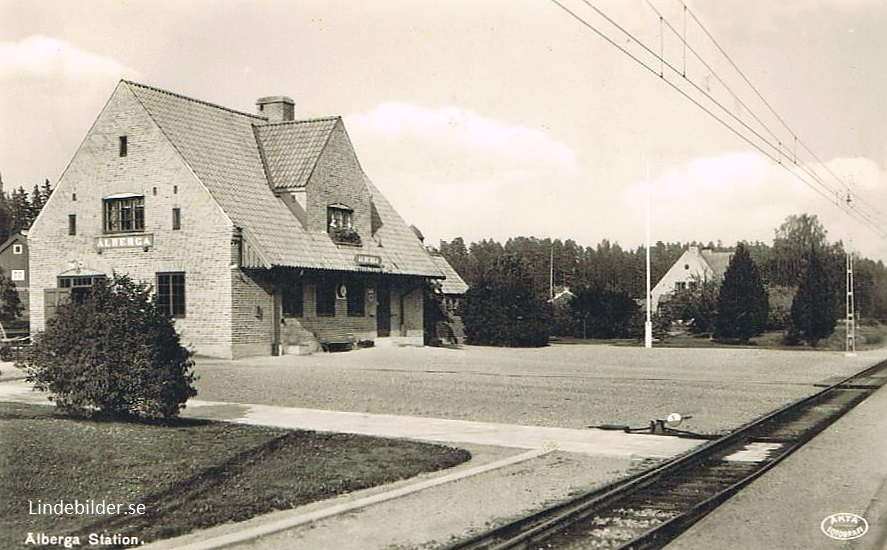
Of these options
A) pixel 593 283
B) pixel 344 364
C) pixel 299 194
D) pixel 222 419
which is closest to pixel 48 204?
pixel 299 194

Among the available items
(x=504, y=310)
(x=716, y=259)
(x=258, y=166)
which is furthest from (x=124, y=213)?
(x=716, y=259)

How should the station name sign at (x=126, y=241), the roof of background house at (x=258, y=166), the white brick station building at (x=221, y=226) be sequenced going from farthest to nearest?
the station name sign at (x=126, y=241), the roof of background house at (x=258, y=166), the white brick station building at (x=221, y=226)

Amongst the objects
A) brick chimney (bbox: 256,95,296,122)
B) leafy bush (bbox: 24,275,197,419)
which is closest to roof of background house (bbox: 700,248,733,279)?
brick chimney (bbox: 256,95,296,122)

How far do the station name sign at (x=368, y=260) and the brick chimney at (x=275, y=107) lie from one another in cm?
721

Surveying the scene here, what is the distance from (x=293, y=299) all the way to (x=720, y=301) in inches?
1127

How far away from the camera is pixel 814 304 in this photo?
46.8 metres

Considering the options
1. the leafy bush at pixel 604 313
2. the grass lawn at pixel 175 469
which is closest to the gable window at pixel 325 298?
the grass lawn at pixel 175 469

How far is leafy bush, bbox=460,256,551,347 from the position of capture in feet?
141

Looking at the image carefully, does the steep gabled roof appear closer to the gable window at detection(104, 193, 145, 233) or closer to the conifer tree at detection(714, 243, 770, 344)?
the gable window at detection(104, 193, 145, 233)

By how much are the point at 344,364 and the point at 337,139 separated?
33.8ft

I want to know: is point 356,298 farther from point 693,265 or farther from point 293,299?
point 693,265

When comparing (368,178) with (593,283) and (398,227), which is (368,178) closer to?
(398,227)

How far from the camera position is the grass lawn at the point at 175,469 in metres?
7.64

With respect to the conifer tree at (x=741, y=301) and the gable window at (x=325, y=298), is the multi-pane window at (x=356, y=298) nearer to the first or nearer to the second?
the gable window at (x=325, y=298)
